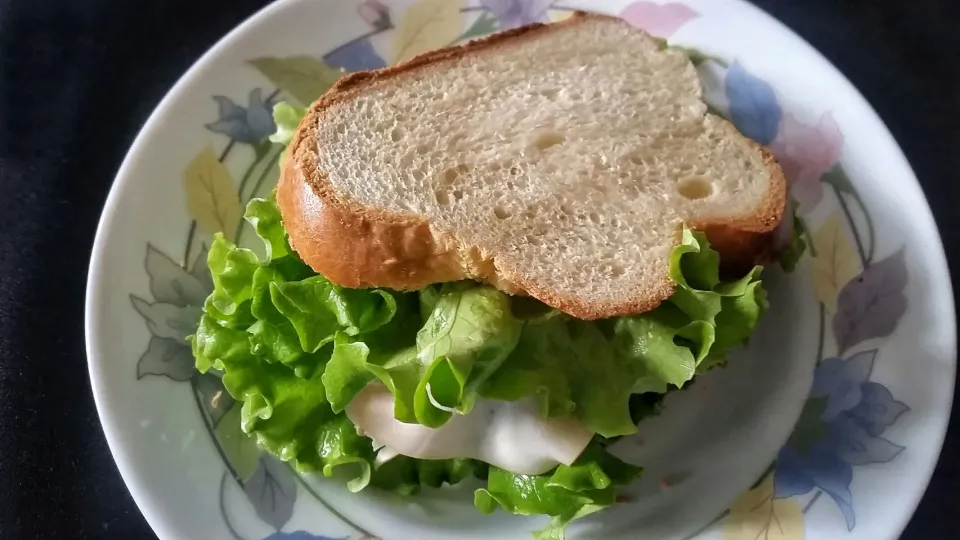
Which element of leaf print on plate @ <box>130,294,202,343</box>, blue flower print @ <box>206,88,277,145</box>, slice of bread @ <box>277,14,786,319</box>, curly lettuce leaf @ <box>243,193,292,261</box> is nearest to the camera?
slice of bread @ <box>277,14,786,319</box>

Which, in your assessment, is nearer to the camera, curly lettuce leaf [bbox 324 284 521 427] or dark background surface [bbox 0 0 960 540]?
curly lettuce leaf [bbox 324 284 521 427]

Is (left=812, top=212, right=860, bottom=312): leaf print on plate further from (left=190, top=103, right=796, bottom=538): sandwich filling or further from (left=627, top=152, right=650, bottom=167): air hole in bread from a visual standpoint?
(left=627, top=152, right=650, bottom=167): air hole in bread

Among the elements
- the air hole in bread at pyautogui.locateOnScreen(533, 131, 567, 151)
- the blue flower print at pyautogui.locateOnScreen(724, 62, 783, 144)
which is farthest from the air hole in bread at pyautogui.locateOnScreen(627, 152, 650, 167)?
the blue flower print at pyautogui.locateOnScreen(724, 62, 783, 144)

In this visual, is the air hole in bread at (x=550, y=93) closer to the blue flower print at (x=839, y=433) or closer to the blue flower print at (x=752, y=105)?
the blue flower print at (x=752, y=105)

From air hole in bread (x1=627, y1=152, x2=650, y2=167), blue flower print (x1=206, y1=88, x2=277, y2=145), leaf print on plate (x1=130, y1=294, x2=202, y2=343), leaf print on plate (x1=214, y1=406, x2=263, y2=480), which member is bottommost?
leaf print on plate (x1=214, y1=406, x2=263, y2=480)

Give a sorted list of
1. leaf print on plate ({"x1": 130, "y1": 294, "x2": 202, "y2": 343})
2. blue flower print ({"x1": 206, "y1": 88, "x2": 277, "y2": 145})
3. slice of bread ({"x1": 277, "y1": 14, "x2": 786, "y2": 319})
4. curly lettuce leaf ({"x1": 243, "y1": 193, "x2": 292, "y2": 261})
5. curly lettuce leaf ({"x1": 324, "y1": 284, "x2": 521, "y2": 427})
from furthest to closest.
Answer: blue flower print ({"x1": 206, "y1": 88, "x2": 277, "y2": 145}) < leaf print on plate ({"x1": 130, "y1": 294, "x2": 202, "y2": 343}) < curly lettuce leaf ({"x1": 243, "y1": 193, "x2": 292, "y2": 261}) < slice of bread ({"x1": 277, "y1": 14, "x2": 786, "y2": 319}) < curly lettuce leaf ({"x1": 324, "y1": 284, "x2": 521, "y2": 427})

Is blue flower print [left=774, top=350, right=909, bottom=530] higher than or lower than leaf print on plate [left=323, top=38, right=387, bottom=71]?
lower

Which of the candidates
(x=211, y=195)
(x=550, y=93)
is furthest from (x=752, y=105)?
(x=211, y=195)

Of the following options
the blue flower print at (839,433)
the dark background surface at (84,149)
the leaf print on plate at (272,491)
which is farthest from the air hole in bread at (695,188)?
the leaf print on plate at (272,491)
